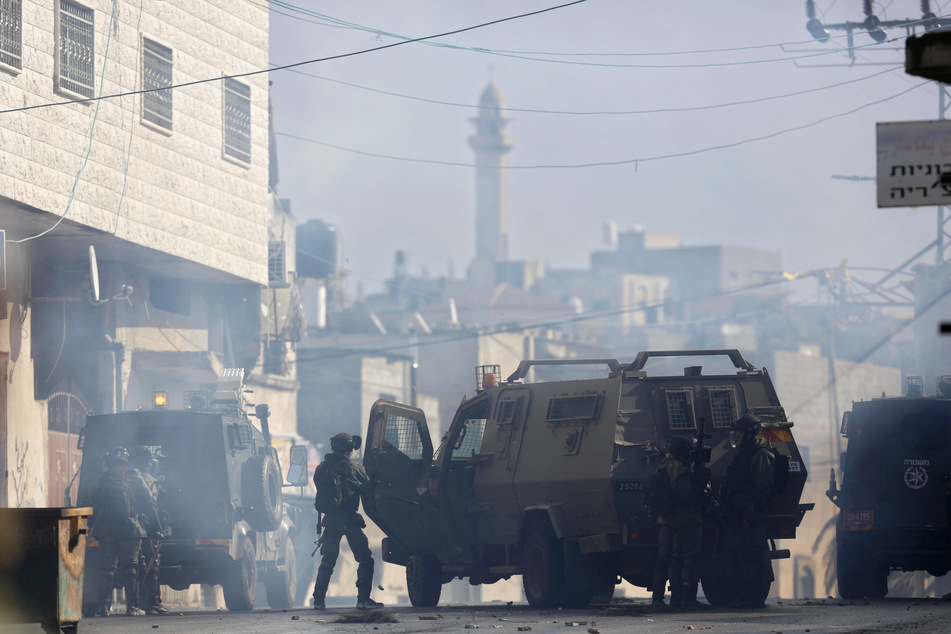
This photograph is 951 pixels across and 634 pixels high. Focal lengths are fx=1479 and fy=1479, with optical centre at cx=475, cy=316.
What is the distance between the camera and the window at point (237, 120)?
2653 cm

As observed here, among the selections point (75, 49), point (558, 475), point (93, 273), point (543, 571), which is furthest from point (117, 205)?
point (543, 571)

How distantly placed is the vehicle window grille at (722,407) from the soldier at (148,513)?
5.77 metres

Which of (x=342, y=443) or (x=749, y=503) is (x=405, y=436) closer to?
(x=342, y=443)

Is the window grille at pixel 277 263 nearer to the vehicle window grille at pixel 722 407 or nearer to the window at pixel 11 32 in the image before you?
the window at pixel 11 32

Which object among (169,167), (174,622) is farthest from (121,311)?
(174,622)

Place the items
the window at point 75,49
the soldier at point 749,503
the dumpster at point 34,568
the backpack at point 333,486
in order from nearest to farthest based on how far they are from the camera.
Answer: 1. the dumpster at point 34,568
2. the soldier at point 749,503
3. the backpack at point 333,486
4. the window at point 75,49

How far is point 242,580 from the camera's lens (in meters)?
16.2

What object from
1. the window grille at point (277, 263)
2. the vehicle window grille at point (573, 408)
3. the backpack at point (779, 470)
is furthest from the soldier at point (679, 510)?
the window grille at point (277, 263)

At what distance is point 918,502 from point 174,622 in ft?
25.9

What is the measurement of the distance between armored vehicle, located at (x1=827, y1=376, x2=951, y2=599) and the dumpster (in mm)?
8536

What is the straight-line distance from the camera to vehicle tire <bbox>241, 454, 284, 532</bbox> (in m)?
16.2

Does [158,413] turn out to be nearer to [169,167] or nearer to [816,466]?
[169,167]

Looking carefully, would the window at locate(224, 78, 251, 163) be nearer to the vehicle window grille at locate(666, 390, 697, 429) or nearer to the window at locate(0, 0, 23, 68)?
the window at locate(0, 0, 23, 68)

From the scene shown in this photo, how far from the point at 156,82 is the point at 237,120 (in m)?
3.19
